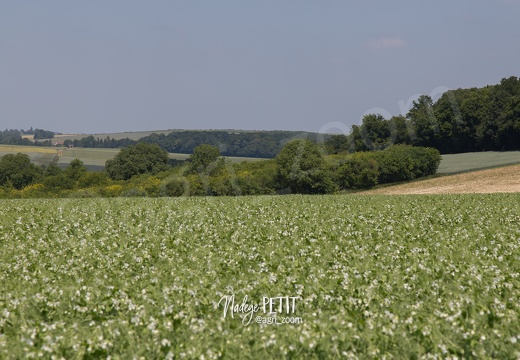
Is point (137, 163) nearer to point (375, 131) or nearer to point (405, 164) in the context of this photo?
point (375, 131)

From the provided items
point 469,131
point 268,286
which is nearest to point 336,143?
point 469,131

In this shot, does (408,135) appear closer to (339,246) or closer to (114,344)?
(339,246)

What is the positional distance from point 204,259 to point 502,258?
7.54 metres

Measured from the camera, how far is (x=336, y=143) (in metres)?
113

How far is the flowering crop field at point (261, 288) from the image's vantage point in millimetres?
8586

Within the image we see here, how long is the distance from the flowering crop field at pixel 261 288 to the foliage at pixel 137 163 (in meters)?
95.6

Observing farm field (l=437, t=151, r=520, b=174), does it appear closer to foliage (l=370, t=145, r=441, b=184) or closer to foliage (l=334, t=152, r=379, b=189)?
foliage (l=370, t=145, r=441, b=184)

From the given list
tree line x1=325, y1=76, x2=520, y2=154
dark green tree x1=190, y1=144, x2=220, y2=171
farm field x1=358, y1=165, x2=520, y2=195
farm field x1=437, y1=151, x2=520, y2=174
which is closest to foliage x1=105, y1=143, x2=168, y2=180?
dark green tree x1=190, y1=144, x2=220, y2=171

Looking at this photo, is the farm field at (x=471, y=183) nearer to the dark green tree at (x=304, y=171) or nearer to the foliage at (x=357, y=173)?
the foliage at (x=357, y=173)

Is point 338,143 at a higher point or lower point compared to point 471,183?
higher

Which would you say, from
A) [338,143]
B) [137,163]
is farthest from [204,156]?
[338,143]

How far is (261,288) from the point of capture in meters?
12.1

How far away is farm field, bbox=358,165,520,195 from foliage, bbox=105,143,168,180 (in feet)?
201

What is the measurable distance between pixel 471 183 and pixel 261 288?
5557 cm
